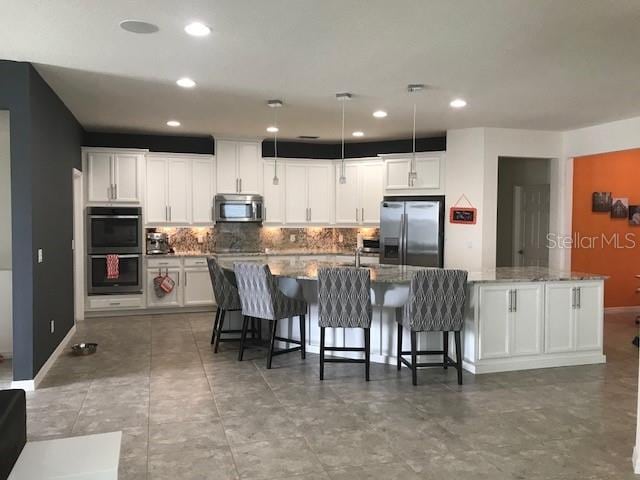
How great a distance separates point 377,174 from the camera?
8.37 meters

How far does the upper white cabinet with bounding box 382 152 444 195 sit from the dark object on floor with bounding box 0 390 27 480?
5727 mm

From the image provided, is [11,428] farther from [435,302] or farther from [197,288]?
[197,288]

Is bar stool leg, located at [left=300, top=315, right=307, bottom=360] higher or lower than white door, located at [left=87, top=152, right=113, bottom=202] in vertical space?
lower

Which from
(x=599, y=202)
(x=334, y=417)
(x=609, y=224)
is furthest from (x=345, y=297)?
(x=609, y=224)

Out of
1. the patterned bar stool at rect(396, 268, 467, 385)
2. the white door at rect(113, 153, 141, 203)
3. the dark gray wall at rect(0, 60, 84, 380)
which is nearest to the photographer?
the dark gray wall at rect(0, 60, 84, 380)

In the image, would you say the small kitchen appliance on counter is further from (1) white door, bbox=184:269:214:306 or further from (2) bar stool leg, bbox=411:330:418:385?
(2) bar stool leg, bbox=411:330:418:385

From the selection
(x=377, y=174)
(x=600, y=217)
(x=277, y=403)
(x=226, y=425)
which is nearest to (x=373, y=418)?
(x=277, y=403)

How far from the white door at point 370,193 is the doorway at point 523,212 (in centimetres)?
195

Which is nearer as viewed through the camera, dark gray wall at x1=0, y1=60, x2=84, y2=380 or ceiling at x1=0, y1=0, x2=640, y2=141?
ceiling at x1=0, y1=0, x2=640, y2=141

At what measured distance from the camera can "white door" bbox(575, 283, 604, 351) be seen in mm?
5121

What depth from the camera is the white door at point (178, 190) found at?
788 centimetres

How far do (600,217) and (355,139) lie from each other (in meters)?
3.85

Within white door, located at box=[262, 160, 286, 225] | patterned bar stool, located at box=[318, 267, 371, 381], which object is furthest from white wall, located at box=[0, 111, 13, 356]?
white door, located at box=[262, 160, 286, 225]

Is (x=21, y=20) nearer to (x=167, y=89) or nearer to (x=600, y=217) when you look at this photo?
(x=167, y=89)
